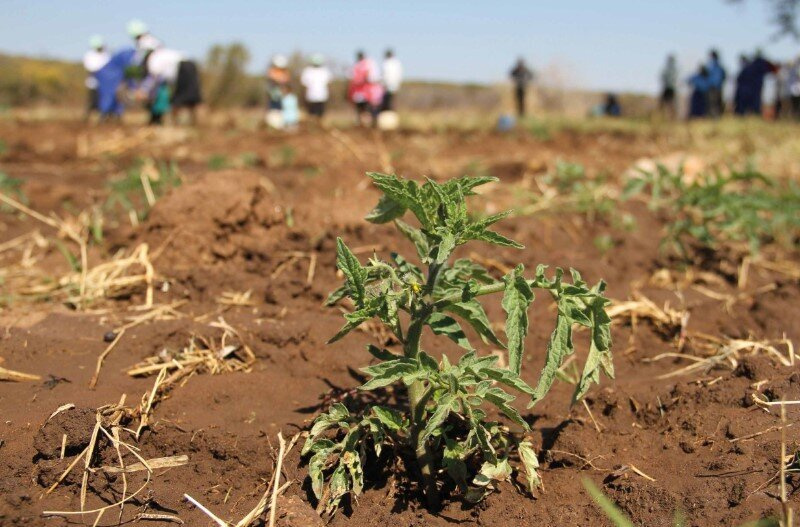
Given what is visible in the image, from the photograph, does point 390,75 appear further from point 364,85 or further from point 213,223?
point 213,223

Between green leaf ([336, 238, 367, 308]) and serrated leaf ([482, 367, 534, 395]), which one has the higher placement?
green leaf ([336, 238, 367, 308])

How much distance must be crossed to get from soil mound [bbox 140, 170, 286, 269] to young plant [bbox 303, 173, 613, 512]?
1672 millimetres

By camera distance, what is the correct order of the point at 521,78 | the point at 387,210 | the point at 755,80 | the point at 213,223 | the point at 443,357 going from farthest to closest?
the point at 521,78, the point at 755,80, the point at 213,223, the point at 387,210, the point at 443,357

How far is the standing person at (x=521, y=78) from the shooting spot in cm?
1850

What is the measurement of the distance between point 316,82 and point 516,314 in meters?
13.6

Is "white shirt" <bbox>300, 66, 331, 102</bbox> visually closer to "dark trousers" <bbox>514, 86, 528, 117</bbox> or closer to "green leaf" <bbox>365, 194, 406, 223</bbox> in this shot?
"dark trousers" <bbox>514, 86, 528, 117</bbox>

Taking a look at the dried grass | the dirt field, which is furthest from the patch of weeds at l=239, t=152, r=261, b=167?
the dried grass

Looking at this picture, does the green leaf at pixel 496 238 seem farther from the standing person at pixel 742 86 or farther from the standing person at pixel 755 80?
the standing person at pixel 742 86

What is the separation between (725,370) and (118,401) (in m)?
2.04

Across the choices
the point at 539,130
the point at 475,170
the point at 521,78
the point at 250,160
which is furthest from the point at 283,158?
the point at 521,78

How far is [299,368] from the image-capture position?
9.17ft

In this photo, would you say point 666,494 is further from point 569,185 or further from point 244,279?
point 569,185

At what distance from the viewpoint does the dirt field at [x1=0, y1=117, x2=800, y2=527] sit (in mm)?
2094

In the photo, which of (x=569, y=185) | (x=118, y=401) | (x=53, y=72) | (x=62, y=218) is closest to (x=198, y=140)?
(x=62, y=218)
